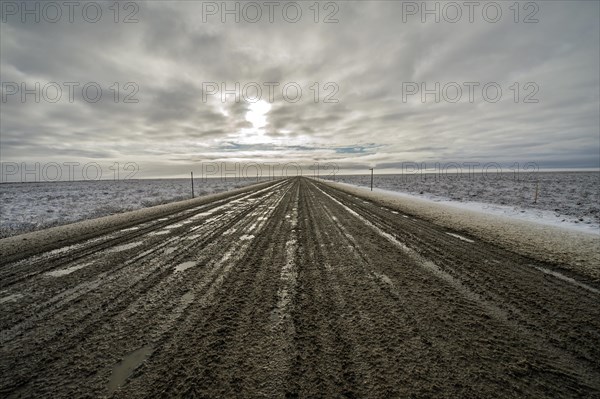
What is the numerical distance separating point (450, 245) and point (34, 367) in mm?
8158

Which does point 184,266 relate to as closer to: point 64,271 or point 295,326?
point 64,271

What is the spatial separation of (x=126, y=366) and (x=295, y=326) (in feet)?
5.88

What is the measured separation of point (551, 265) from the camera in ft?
18.2

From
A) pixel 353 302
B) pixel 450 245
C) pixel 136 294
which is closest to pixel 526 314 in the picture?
pixel 353 302

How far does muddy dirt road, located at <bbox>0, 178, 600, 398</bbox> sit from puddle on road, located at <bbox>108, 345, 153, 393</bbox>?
14mm

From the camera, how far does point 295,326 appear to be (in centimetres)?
317

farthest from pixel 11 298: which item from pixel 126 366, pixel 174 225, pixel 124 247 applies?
pixel 174 225

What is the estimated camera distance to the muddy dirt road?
2316 mm

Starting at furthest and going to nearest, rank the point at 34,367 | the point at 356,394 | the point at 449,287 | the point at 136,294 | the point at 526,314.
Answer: the point at 449,287
the point at 136,294
the point at 526,314
the point at 34,367
the point at 356,394

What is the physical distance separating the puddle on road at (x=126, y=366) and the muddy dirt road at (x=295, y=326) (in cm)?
1

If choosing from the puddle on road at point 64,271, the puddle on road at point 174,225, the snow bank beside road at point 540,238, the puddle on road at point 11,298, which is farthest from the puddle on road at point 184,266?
the snow bank beside road at point 540,238

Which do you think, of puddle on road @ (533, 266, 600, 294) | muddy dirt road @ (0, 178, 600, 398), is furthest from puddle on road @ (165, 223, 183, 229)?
puddle on road @ (533, 266, 600, 294)

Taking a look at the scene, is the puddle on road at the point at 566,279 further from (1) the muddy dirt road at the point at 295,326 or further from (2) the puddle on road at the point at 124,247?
(2) the puddle on road at the point at 124,247

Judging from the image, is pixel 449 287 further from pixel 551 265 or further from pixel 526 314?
pixel 551 265
